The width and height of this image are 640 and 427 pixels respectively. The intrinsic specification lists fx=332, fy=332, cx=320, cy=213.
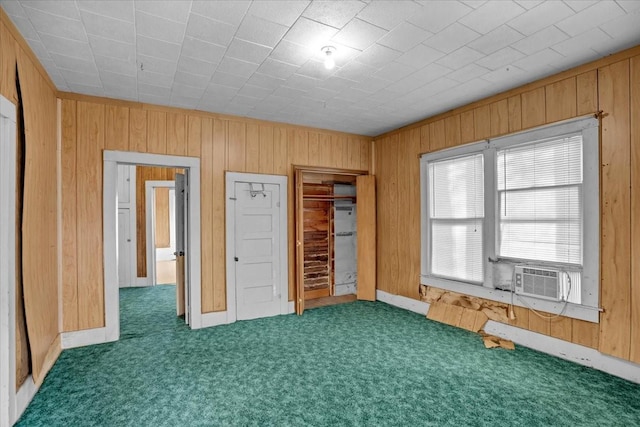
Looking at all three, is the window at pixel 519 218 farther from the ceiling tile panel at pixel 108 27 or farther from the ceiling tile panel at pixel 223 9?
the ceiling tile panel at pixel 108 27

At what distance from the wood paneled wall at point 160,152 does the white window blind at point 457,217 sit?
1.72 metres

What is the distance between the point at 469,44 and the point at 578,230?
6.71 feet

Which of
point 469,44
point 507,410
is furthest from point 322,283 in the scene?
point 469,44

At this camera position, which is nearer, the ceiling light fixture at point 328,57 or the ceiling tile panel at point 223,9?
the ceiling tile panel at point 223,9

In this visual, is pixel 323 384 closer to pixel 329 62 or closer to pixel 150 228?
pixel 329 62

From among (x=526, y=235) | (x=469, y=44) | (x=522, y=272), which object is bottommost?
(x=522, y=272)

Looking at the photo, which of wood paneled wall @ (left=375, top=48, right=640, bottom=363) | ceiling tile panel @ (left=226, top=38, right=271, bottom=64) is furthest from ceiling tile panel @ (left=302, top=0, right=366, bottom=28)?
wood paneled wall @ (left=375, top=48, right=640, bottom=363)

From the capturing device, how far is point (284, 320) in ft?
15.0

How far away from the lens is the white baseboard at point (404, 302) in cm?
479

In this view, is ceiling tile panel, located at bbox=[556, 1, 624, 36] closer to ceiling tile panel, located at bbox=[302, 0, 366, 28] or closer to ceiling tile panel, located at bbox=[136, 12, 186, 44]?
ceiling tile panel, located at bbox=[302, 0, 366, 28]

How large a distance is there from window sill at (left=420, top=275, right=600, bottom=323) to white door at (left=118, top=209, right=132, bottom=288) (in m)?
5.74

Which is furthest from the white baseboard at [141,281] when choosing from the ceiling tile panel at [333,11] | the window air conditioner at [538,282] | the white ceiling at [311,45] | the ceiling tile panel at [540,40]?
the ceiling tile panel at [540,40]

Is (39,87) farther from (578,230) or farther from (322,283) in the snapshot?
(578,230)

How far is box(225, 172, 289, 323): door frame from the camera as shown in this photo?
14.8 ft
